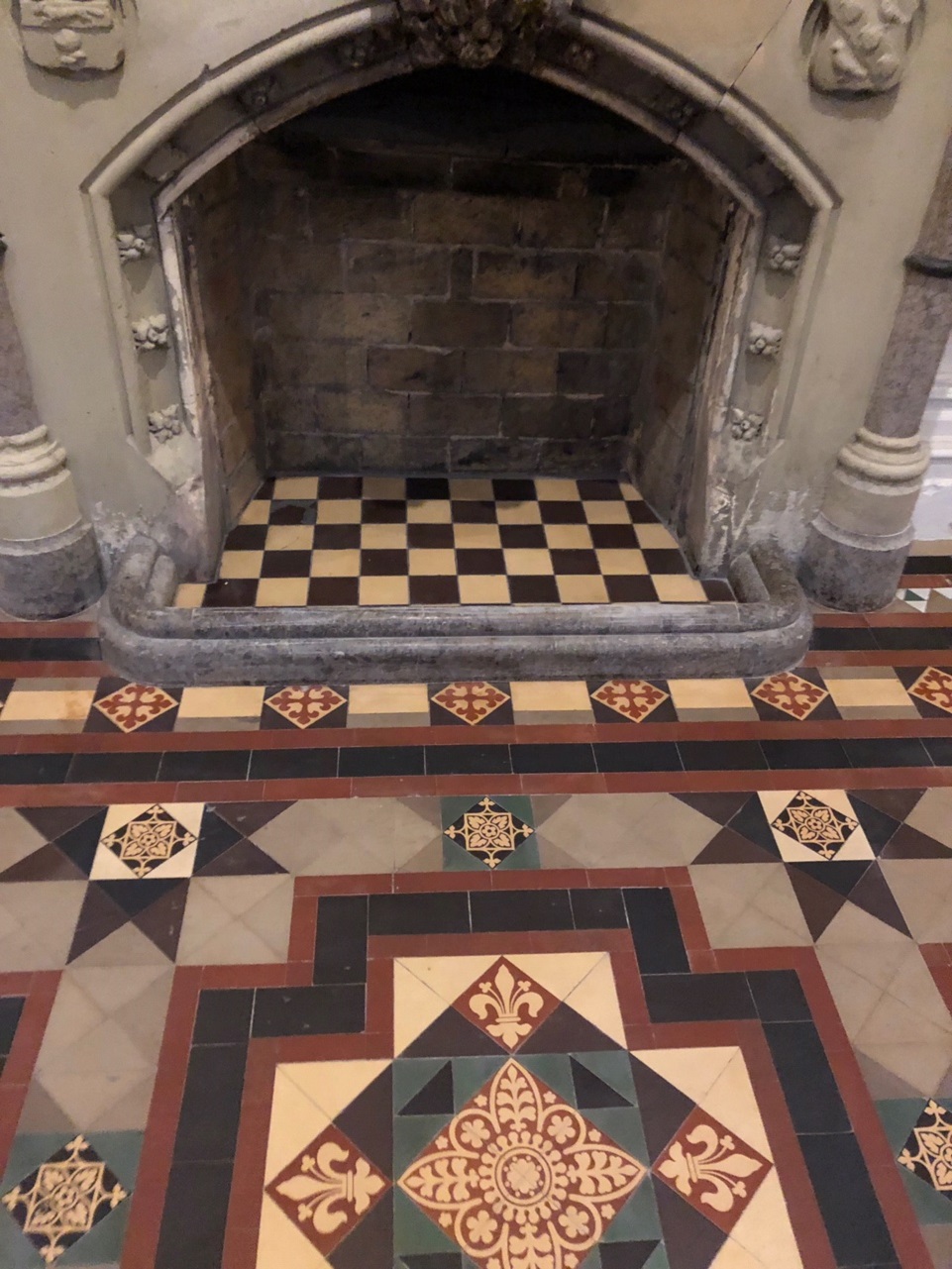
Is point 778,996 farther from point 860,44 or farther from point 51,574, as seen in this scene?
point 51,574

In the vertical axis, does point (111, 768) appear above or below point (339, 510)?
below

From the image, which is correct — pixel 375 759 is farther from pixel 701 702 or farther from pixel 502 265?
pixel 502 265

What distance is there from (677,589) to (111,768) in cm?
220

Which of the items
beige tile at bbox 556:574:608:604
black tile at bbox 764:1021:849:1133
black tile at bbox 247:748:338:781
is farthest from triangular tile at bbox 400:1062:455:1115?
beige tile at bbox 556:574:608:604

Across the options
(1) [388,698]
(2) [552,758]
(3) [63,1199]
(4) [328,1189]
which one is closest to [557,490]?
(1) [388,698]

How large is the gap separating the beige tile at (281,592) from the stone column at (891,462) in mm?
2005

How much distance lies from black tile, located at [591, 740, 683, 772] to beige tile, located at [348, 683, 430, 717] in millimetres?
613

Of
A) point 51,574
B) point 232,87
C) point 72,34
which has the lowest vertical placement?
point 51,574

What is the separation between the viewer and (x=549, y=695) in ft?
10.6

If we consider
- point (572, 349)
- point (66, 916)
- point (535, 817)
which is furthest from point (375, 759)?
point (572, 349)

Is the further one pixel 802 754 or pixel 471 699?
pixel 471 699

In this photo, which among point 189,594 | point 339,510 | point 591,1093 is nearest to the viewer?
point 591,1093

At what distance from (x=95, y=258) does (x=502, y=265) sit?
1775 millimetres

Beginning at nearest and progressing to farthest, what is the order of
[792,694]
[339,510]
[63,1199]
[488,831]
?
[63,1199], [488,831], [792,694], [339,510]
